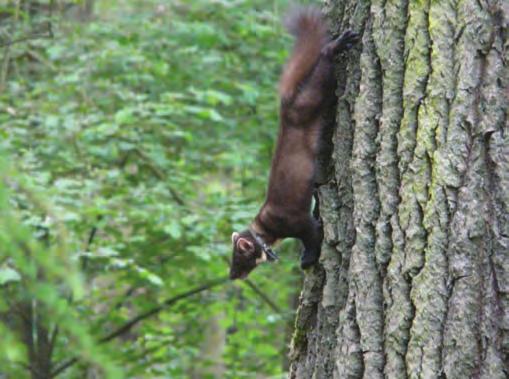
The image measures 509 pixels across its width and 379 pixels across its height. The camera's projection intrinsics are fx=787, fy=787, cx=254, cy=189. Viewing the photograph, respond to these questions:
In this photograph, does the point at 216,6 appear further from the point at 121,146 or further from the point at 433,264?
the point at 433,264

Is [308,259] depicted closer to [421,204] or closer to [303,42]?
[421,204]

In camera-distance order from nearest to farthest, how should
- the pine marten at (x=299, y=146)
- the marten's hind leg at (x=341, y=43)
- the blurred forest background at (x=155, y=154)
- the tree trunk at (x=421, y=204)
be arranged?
the tree trunk at (x=421, y=204) → the marten's hind leg at (x=341, y=43) → the pine marten at (x=299, y=146) → the blurred forest background at (x=155, y=154)

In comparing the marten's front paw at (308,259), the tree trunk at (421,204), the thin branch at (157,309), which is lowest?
A: the thin branch at (157,309)

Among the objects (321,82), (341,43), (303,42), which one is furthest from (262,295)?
(341,43)

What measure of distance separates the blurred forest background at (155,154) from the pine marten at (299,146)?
98cm

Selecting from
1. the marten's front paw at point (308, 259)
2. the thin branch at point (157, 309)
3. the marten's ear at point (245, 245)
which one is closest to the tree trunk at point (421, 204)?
the marten's front paw at point (308, 259)

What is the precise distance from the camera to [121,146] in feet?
21.3

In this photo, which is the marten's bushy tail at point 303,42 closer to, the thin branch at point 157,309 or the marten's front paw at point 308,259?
the marten's front paw at point 308,259

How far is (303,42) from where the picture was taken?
3676mm

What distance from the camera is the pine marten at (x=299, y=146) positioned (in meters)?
3.23

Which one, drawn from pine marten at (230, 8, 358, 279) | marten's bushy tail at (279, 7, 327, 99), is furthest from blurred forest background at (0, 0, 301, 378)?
marten's bushy tail at (279, 7, 327, 99)

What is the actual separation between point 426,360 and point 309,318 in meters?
0.64

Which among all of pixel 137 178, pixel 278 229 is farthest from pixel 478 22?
pixel 137 178

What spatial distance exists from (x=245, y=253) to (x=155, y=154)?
6.13 ft
